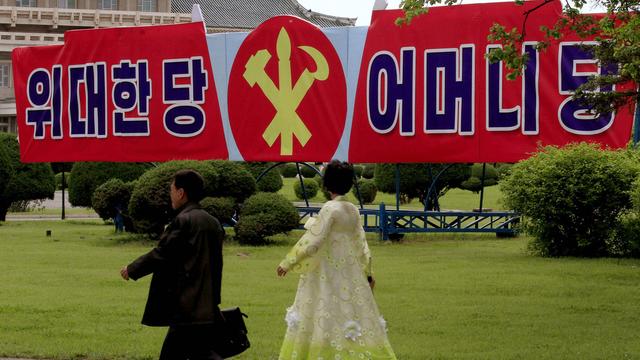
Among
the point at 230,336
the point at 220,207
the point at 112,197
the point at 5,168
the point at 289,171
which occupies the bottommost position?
the point at 230,336

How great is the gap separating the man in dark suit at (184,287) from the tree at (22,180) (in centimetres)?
2024

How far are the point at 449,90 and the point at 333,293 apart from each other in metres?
13.2

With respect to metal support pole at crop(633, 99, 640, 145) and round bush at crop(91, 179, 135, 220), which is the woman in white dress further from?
round bush at crop(91, 179, 135, 220)

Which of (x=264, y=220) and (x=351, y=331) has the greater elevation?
(x=264, y=220)

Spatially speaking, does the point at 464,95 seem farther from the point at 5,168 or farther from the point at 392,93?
the point at 5,168

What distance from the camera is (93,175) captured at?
26984 millimetres

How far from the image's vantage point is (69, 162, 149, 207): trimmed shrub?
26172 mm

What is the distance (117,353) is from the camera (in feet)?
31.6

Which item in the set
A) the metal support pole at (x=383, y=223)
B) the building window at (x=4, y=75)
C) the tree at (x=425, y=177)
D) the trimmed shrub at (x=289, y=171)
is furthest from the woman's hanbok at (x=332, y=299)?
the building window at (x=4, y=75)

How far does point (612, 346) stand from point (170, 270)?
4.39 m

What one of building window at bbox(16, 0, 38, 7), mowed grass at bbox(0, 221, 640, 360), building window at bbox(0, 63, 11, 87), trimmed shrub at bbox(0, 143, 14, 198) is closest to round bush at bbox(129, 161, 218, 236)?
mowed grass at bbox(0, 221, 640, 360)

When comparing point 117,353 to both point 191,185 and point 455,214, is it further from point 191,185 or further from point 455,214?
point 455,214

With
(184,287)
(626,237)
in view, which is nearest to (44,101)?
(626,237)

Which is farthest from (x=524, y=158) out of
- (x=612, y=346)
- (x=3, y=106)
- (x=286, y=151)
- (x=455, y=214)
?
(x=3, y=106)
